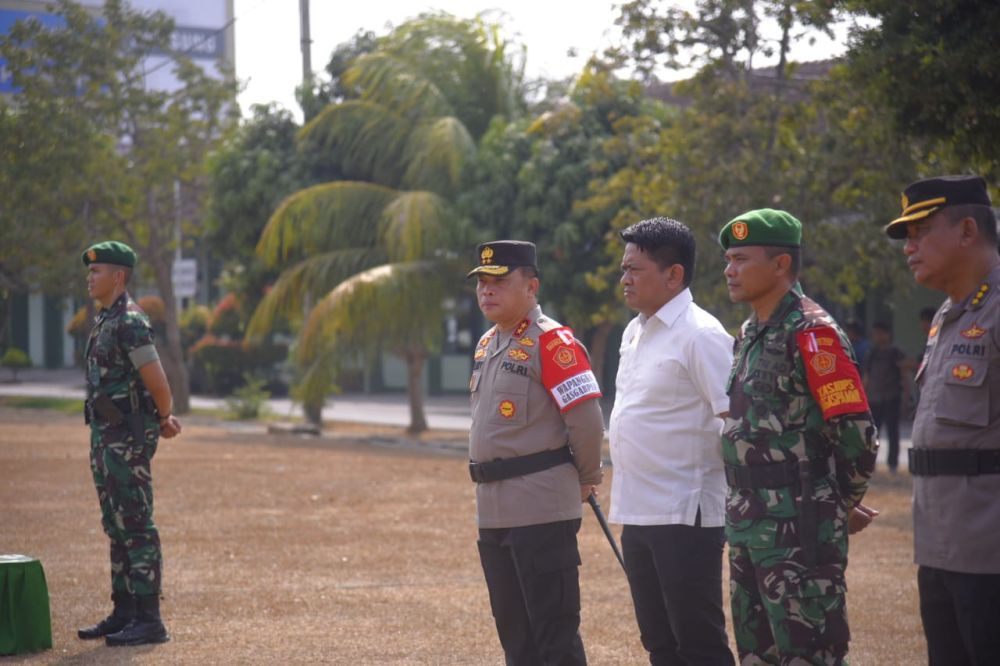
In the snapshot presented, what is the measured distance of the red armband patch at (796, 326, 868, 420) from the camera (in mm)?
4328

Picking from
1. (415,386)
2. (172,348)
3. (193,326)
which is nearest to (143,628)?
(415,386)

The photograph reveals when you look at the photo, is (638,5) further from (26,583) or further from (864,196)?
(26,583)

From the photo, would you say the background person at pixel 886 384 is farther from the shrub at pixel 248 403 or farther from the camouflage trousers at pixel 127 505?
the shrub at pixel 248 403

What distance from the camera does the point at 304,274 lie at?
72.3ft

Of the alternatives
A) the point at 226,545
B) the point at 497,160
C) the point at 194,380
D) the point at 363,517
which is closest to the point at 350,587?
the point at 226,545

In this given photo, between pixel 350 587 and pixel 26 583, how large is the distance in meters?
2.51

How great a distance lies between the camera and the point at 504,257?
553 cm

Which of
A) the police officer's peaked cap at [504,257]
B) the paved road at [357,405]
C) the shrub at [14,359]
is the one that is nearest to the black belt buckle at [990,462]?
the police officer's peaked cap at [504,257]

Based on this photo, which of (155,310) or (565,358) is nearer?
(565,358)

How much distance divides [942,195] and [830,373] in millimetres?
652

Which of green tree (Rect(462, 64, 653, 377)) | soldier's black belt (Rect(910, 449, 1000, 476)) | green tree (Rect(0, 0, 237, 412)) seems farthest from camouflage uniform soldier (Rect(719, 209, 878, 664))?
A: green tree (Rect(0, 0, 237, 412))

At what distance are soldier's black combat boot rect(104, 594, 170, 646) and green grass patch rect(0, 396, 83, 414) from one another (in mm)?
23137

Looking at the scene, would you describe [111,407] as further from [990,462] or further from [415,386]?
[415,386]

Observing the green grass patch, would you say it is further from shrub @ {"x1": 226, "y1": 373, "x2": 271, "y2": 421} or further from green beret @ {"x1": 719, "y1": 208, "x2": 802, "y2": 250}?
green beret @ {"x1": 719, "y1": 208, "x2": 802, "y2": 250}
